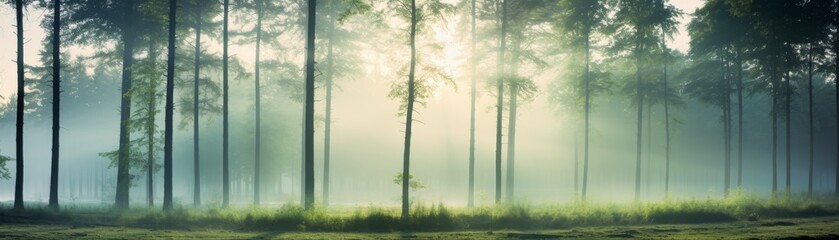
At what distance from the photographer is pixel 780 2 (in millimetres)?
33562

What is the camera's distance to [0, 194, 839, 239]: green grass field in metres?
15.4

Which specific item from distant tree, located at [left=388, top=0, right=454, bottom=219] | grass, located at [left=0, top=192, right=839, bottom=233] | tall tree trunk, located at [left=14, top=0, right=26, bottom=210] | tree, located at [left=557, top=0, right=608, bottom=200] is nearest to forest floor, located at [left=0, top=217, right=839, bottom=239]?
grass, located at [left=0, top=192, right=839, bottom=233]

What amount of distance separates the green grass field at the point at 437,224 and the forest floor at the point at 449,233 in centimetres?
2

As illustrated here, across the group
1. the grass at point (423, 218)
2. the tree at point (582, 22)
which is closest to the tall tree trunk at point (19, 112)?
the grass at point (423, 218)

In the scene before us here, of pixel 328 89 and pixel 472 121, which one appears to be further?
pixel 328 89

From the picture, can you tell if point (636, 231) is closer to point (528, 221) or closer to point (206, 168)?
point (528, 221)

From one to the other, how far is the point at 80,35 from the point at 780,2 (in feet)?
122

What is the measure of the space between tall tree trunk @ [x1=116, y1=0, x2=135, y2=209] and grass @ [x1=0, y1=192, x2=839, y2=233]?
202 inches

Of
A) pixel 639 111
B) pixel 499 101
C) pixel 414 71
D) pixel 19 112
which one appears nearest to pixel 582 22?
pixel 639 111

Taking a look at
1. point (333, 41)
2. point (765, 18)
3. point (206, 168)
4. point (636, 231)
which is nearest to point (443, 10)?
point (636, 231)

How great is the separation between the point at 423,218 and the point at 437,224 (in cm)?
46

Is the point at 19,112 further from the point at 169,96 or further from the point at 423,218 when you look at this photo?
the point at 423,218

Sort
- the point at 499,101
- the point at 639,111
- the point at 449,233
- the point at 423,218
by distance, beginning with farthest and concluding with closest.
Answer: the point at 639,111
the point at 499,101
the point at 423,218
the point at 449,233

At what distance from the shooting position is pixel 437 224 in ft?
58.0
